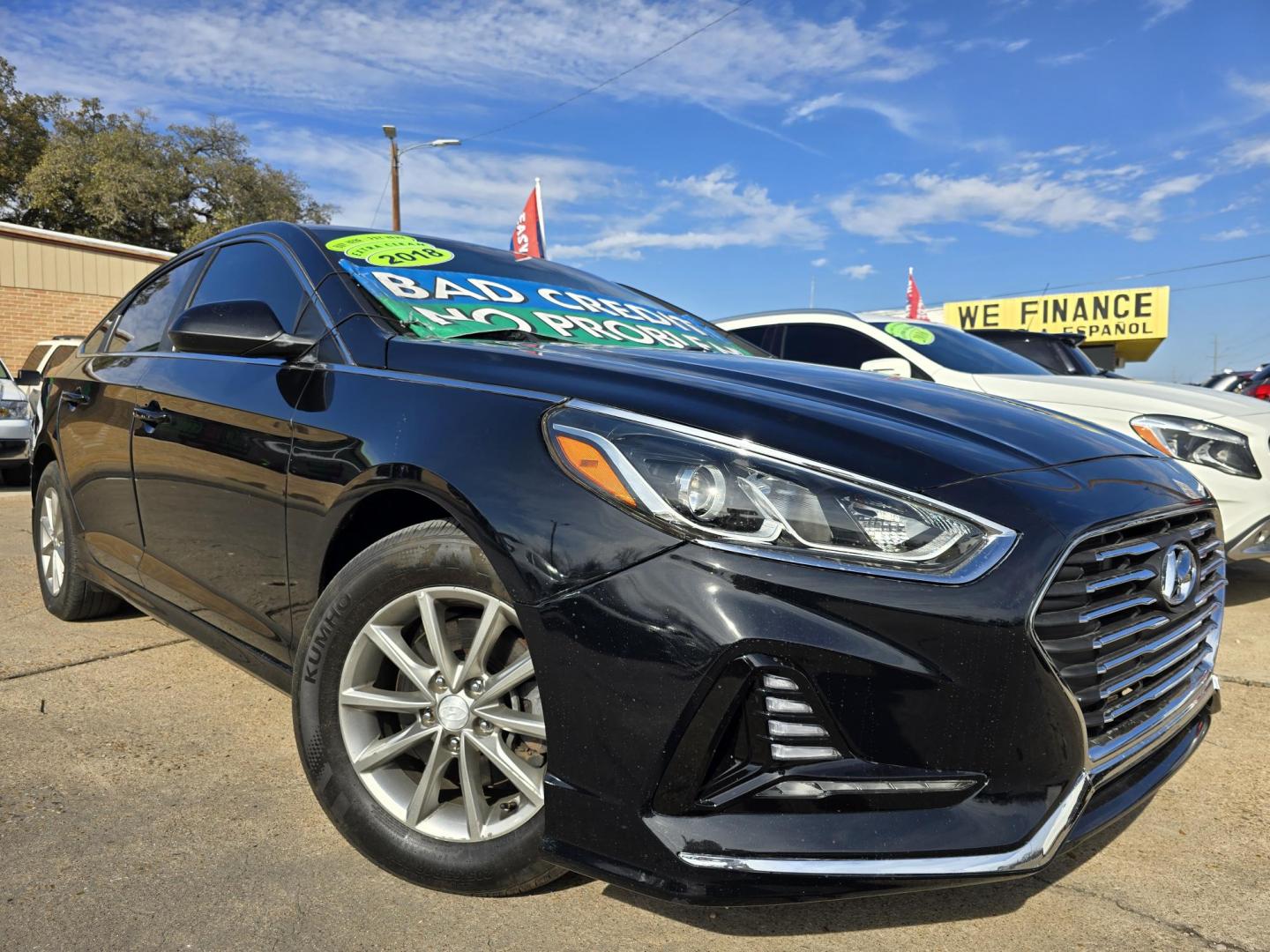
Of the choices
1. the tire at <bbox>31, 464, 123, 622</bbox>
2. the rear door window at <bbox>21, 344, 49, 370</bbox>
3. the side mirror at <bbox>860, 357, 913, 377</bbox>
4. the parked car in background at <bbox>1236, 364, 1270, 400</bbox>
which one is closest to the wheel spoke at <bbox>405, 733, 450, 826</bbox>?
the tire at <bbox>31, 464, 123, 622</bbox>

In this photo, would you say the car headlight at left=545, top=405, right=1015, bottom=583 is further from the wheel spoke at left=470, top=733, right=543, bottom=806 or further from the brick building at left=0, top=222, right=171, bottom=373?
the brick building at left=0, top=222, right=171, bottom=373

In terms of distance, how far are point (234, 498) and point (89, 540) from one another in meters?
1.39

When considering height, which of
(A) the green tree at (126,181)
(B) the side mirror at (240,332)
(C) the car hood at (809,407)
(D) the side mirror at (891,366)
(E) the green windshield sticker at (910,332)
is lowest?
(C) the car hood at (809,407)

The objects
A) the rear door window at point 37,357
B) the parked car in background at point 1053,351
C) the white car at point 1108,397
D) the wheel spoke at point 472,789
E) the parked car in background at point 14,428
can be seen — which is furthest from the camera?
the rear door window at point 37,357

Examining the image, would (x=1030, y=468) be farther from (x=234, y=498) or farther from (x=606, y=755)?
(x=234, y=498)

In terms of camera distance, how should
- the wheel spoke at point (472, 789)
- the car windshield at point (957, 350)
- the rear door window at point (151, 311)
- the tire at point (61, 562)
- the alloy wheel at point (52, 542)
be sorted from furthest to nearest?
the car windshield at point (957, 350) < the alloy wheel at point (52, 542) < the tire at point (61, 562) < the rear door window at point (151, 311) < the wheel spoke at point (472, 789)

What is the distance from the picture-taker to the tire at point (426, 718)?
1.78 meters

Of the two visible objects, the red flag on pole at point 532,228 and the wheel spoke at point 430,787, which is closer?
the wheel spoke at point 430,787

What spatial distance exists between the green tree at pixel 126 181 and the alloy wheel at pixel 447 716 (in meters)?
29.5

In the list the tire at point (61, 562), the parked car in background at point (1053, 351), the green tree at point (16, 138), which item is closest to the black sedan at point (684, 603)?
the tire at point (61, 562)

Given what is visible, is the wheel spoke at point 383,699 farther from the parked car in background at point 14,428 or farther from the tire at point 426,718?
the parked car in background at point 14,428

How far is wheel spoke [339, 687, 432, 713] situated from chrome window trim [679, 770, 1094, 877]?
0.66 metres

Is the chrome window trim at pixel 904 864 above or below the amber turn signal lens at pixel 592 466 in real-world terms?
below

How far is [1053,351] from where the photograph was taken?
277 inches
